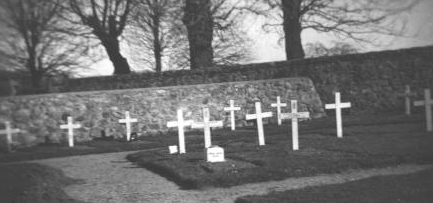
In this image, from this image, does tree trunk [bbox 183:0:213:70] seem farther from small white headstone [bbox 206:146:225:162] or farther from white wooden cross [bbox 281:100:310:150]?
small white headstone [bbox 206:146:225:162]

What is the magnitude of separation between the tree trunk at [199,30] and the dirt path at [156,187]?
12.3 metres

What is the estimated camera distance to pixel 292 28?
23.7 metres

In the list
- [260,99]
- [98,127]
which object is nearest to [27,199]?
[98,127]

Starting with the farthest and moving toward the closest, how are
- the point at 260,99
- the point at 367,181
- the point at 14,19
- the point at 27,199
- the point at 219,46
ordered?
the point at 219,46, the point at 260,99, the point at 367,181, the point at 27,199, the point at 14,19

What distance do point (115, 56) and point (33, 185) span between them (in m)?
17.4

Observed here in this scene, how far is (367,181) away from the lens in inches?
238

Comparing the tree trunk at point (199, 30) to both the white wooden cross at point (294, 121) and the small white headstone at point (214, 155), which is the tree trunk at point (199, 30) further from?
the small white headstone at point (214, 155)

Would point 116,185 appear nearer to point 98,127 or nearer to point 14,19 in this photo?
point 14,19

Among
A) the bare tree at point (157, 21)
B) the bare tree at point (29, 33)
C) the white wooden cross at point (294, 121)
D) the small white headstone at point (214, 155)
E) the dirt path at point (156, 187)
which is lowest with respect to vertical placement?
the dirt path at point (156, 187)

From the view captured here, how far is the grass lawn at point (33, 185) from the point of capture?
18.7 ft

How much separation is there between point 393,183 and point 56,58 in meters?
4.61

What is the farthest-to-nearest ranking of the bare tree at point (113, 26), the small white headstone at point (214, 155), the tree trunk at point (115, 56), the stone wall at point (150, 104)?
the tree trunk at point (115, 56) < the bare tree at point (113, 26) < the stone wall at point (150, 104) < the small white headstone at point (214, 155)

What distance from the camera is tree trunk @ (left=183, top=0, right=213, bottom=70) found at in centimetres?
2016

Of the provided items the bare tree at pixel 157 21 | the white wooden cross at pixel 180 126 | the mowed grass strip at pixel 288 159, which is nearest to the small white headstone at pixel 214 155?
the mowed grass strip at pixel 288 159
